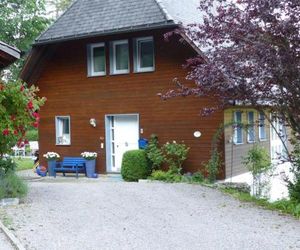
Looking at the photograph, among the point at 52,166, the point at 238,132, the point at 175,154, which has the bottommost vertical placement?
the point at 52,166

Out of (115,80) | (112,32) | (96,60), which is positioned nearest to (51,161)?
(115,80)

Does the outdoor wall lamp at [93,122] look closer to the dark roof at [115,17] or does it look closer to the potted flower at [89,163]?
the potted flower at [89,163]

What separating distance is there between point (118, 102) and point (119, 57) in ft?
5.45

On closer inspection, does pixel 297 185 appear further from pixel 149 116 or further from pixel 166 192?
pixel 149 116

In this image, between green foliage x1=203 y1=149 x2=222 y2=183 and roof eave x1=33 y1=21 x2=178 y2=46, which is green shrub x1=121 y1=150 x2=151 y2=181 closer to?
green foliage x1=203 y1=149 x2=222 y2=183

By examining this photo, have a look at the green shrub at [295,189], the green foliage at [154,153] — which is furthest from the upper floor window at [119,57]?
the green shrub at [295,189]

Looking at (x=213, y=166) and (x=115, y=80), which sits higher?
(x=115, y=80)

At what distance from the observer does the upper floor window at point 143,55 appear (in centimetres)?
1827

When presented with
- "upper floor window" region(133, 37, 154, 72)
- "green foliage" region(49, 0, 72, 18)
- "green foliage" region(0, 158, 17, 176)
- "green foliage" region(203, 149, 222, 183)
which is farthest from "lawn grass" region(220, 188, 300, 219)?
"green foliage" region(49, 0, 72, 18)

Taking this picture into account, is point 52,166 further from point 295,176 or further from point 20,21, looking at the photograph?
point 20,21

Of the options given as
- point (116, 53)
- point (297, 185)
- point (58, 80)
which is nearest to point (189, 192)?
point (297, 185)

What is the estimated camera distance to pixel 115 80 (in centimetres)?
1897

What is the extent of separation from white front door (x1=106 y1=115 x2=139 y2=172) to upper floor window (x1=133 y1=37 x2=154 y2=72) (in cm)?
187

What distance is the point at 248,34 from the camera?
11.1 m
